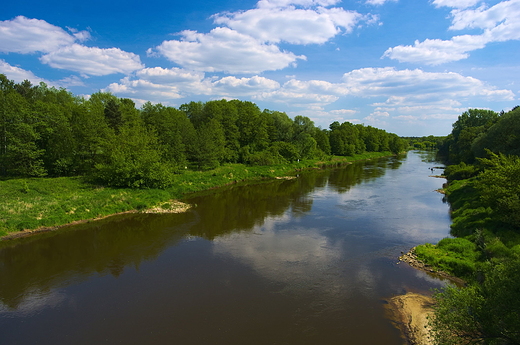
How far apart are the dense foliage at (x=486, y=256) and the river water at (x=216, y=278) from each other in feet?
6.24

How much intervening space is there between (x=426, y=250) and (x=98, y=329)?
1766 cm

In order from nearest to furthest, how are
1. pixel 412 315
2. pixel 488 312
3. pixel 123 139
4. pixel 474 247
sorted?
1. pixel 488 312
2. pixel 412 315
3. pixel 474 247
4. pixel 123 139

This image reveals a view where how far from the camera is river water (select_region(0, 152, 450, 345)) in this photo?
11273 mm

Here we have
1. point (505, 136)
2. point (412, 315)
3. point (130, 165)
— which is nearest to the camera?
point (412, 315)

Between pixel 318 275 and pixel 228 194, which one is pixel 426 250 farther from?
pixel 228 194

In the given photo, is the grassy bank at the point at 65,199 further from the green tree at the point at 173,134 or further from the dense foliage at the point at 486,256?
the dense foliage at the point at 486,256

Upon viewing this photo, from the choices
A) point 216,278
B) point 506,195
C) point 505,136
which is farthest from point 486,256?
point 505,136

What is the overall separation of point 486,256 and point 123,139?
35646 mm

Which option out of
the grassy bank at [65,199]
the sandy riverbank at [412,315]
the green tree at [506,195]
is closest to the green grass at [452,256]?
the green tree at [506,195]

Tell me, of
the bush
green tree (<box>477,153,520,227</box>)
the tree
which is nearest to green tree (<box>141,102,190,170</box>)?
green tree (<box>477,153,520,227</box>)

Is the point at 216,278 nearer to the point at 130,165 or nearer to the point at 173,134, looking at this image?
the point at 130,165

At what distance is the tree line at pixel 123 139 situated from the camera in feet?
98.2

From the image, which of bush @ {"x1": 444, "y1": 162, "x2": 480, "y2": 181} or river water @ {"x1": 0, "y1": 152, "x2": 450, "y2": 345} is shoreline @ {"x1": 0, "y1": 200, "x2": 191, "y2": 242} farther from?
bush @ {"x1": 444, "y1": 162, "x2": 480, "y2": 181}

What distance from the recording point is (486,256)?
1454 centimetres
